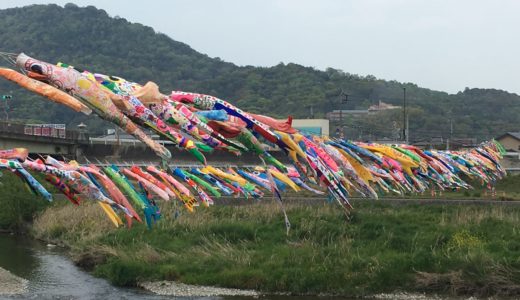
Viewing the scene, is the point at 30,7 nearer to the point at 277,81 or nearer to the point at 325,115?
the point at 277,81

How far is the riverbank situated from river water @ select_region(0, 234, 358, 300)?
324mm

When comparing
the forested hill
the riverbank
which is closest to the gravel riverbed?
the riverbank

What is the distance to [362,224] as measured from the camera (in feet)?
99.8

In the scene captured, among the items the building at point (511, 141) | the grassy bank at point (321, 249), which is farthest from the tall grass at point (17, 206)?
the building at point (511, 141)

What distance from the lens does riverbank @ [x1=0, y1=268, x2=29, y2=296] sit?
1012 inches

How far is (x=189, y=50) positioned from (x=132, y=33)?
16.3 m

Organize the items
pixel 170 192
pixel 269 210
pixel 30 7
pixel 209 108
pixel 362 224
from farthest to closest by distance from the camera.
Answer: pixel 30 7 → pixel 269 210 → pixel 362 224 → pixel 170 192 → pixel 209 108

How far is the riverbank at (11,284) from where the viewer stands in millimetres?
25692

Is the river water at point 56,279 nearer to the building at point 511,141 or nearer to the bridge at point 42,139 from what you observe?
the bridge at point 42,139

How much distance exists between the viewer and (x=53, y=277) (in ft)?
93.4

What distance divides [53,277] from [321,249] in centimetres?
1148

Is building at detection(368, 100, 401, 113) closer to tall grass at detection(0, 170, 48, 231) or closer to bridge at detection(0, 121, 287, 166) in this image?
bridge at detection(0, 121, 287, 166)

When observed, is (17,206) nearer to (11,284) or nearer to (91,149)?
(11,284)

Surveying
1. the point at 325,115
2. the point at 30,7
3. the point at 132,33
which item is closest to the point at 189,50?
the point at 132,33
